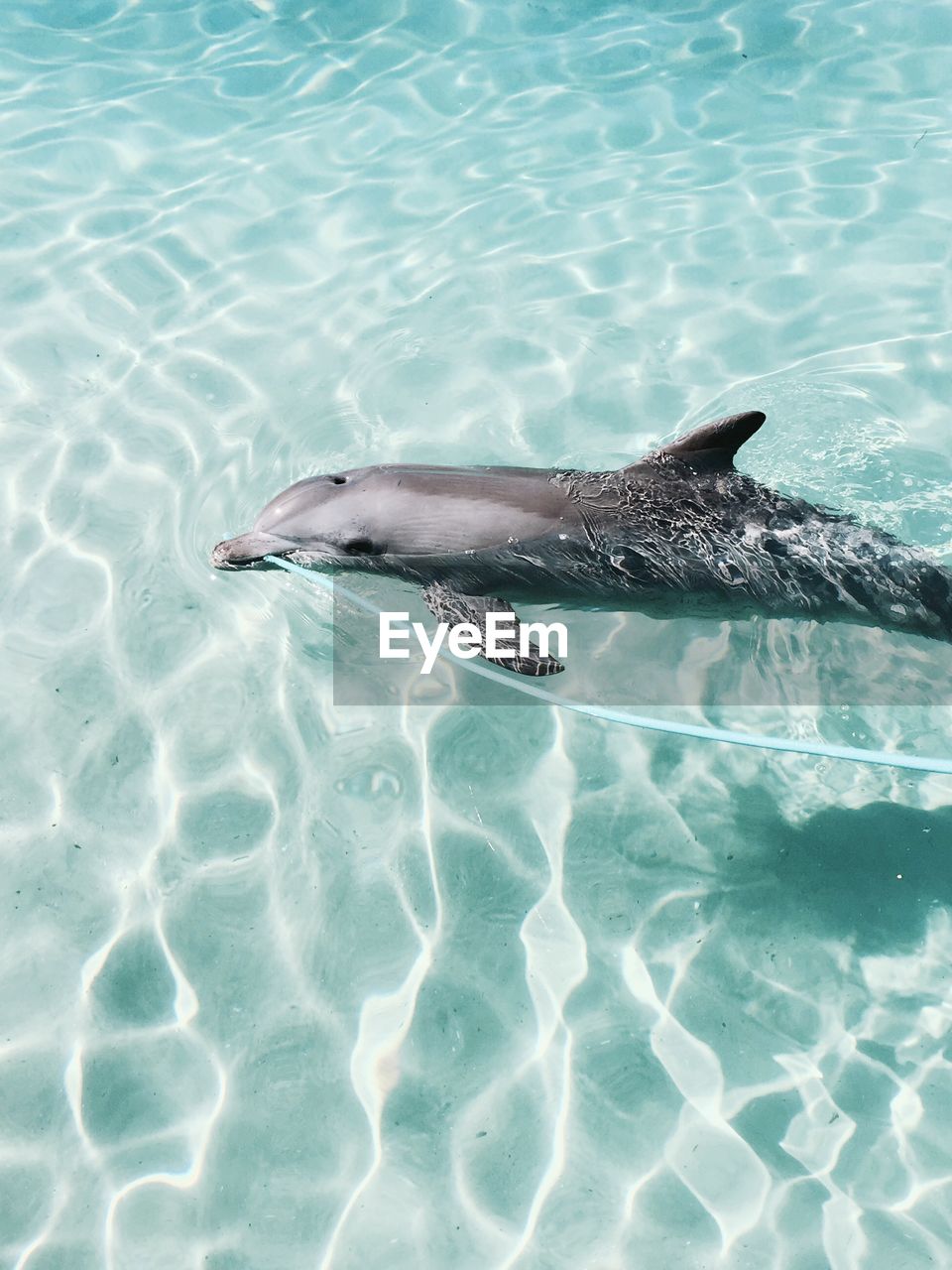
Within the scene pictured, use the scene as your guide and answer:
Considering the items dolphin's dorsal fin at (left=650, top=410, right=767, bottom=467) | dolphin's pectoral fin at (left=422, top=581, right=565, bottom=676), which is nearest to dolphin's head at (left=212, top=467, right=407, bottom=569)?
dolphin's pectoral fin at (left=422, top=581, right=565, bottom=676)

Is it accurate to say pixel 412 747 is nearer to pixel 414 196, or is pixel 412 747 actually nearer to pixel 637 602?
pixel 637 602

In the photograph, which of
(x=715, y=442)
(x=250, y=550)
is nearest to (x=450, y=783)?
(x=250, y=550)

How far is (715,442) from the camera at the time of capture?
17.1 ft

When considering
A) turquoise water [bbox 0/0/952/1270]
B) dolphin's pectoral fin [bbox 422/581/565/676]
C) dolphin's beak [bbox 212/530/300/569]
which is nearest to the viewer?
turquoise water [bbox 0/0/952/1270]

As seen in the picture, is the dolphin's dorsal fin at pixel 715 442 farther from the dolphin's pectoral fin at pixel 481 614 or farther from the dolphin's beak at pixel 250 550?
the dolphin's beak at pixel 250 550

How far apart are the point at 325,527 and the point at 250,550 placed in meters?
0.42

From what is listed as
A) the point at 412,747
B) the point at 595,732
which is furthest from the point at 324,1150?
the point at 595,732

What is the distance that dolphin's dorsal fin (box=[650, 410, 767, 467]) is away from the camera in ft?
16.8

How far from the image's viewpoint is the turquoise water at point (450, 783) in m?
4.05

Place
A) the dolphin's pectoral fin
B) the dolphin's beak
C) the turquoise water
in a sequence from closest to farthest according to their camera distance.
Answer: the turquoise water
the dolphin's pectoral fin
the dolphin's beak

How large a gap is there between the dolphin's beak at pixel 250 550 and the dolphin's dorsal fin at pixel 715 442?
6.75 feet
